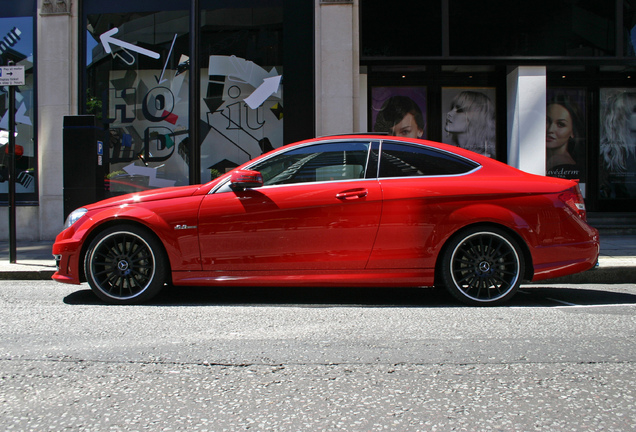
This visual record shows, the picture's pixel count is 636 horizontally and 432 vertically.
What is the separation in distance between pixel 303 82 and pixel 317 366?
8305 millimetres

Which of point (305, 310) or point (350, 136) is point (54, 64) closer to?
point (350, 136)

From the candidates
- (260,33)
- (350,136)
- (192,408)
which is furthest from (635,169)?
(192,408)

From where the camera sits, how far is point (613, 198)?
38.5 ft

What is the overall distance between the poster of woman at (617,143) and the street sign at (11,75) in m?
10.7

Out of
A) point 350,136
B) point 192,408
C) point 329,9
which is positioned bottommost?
point 192,408

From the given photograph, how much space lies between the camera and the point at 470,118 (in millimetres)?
11523

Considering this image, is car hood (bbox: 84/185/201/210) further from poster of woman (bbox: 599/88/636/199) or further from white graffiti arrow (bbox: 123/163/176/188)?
poster of woman (bbox: 599/88/636/199)

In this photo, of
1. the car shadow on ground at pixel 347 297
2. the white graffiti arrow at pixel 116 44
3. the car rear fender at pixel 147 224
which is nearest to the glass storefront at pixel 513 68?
the white graffiti arrow at pixel 116 44

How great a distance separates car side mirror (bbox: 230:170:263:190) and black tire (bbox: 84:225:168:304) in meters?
0.89

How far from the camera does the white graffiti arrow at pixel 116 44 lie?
11.2m

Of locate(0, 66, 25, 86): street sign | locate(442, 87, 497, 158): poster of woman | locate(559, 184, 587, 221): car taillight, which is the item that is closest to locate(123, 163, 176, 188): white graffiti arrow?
locate(0, 66, 25, 86): street sign

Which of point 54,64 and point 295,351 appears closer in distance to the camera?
point 295,351

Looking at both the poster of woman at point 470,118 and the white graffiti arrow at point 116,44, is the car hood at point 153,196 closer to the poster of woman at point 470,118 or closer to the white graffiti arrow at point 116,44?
the white graffiti arrow at point 116,44

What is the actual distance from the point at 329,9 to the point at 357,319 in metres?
7.79
